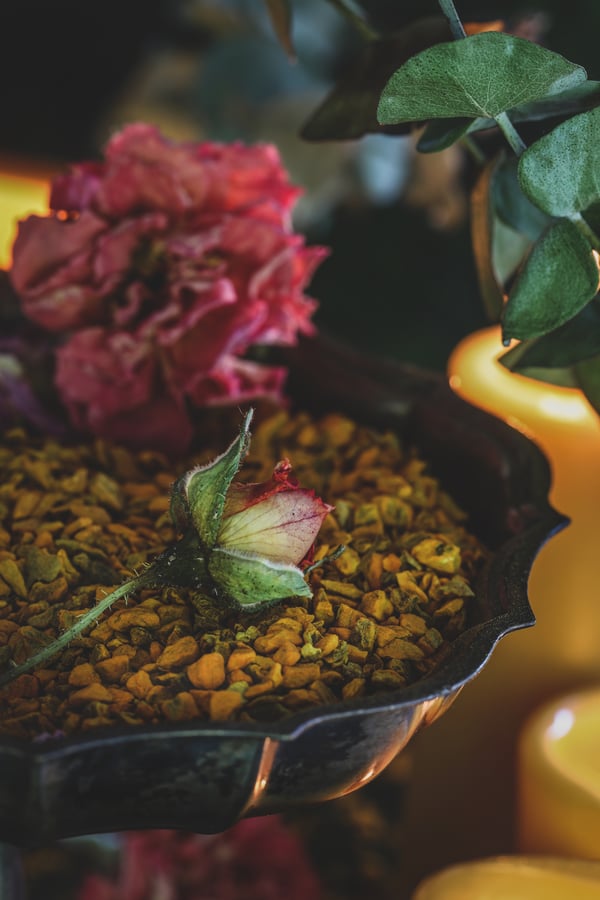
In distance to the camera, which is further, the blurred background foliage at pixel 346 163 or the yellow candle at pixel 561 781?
the blurred background foliage at pixel 346 163

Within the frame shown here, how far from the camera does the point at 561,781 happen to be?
280 millimetres

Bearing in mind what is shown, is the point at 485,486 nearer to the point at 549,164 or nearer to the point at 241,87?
the point at 549,164

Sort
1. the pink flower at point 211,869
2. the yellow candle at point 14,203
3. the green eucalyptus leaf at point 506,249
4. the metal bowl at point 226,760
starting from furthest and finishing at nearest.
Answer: the yellow candle at point 14,203 < the pink flower at point 211,869 < the green eucalyptus leaf at point 506,249 < the metal bowl at point 226,760

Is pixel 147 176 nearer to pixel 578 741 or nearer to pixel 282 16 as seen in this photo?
pixel 282 16

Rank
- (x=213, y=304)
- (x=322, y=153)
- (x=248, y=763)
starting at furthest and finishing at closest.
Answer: (x=322, y=153)
(x=213, y=304)
(x=248, y=763)

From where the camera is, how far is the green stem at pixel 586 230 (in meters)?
0.22

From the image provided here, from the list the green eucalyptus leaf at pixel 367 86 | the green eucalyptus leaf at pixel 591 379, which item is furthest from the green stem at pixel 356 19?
the green eucalyptus leaf at pixel 591 379

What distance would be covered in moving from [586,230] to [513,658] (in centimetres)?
16

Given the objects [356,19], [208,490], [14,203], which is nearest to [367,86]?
[356,19]

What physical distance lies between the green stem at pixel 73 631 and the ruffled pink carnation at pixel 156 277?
0.09 meters

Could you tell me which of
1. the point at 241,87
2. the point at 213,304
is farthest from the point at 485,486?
the point at 241,87

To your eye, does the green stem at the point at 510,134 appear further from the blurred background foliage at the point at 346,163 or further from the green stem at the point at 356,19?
the blurred background foliage at the point at 346,163

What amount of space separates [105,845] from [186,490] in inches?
10.7

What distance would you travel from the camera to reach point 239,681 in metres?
0.19
